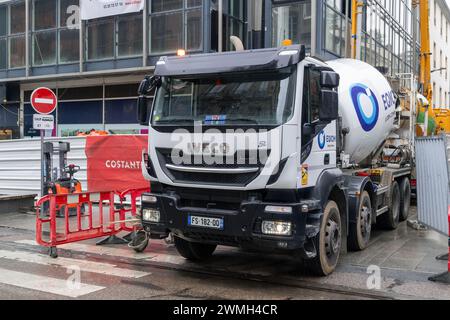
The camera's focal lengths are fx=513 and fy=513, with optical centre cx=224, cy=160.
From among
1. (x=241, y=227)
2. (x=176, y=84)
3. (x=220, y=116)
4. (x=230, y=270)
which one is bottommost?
(x=230, y=270)

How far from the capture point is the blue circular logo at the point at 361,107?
8547 mm

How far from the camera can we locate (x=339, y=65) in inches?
366

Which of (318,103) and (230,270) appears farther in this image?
(230,270)

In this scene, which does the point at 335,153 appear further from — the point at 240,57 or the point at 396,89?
the point at 396,89

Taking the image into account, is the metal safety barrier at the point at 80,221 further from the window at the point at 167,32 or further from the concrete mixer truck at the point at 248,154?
the window at the point at 167,32

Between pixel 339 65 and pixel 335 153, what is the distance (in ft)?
8.23

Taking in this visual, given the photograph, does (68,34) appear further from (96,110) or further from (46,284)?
(46,284)

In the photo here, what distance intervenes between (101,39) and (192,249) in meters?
14.6

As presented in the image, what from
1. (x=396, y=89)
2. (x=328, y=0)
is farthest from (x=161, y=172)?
(x=328, y=0)

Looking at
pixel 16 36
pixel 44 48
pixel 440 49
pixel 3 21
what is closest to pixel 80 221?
pixel 44 48

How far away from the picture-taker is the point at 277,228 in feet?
19.5

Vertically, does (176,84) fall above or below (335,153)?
above

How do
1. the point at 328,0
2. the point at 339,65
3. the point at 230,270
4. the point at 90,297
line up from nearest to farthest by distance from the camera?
the point at 90,297, the point at 230,270, the point at 339,65, the point at 328,0

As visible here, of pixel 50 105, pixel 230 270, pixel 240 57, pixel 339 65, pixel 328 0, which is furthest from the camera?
pixel 328 0
